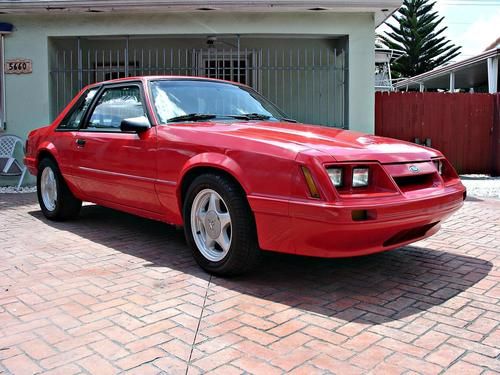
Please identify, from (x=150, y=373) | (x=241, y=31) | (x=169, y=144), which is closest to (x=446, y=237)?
(x=169, y=144)

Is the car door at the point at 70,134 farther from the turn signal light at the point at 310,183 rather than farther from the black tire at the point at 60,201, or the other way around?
the turn signal light at the point at 310,183

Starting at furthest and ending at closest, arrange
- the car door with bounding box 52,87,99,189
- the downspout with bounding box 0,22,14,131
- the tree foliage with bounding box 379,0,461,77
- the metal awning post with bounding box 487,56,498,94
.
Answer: the tree foliage with bounding box 379,0,461,77, the metal awning post with bounding box 487,56,498,94, the downspout with bounding box 0,22,14,131, the car door with bounding box 52,87,99,189

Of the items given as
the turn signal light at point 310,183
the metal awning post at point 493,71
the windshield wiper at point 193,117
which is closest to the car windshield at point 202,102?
the windshield wiper at point 193,117

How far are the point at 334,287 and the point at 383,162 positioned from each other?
0.98 metres

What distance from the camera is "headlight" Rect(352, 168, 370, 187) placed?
3.24 m

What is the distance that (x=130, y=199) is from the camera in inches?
181

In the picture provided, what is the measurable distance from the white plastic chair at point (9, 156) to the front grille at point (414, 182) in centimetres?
765

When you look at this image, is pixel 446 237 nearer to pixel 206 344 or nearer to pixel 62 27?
pixel 206 344

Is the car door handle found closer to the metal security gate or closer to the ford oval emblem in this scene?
the ford oval emblem

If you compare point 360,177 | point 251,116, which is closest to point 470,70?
point 251,116

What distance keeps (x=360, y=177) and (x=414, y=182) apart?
0.58m

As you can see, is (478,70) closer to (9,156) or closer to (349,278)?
(9,156)

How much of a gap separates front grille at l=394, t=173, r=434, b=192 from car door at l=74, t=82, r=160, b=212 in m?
1.99

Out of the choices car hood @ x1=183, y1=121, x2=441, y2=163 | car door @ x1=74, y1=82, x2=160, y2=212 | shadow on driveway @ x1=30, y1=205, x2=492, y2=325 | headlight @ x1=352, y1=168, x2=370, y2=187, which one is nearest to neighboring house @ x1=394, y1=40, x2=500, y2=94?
shadow on driveway @ x1=30, y1=205, x2=492, y2=325
